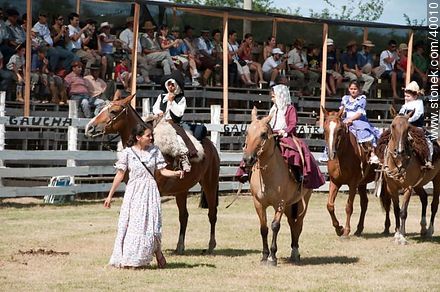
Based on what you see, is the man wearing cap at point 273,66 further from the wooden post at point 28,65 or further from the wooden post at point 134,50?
the wooden post at point 28,65

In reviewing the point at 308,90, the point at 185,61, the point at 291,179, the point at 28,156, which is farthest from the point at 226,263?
the point at 308,90

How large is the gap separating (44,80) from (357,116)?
8018mm

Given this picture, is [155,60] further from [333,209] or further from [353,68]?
[333,209]

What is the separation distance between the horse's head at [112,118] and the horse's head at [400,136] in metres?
4.67

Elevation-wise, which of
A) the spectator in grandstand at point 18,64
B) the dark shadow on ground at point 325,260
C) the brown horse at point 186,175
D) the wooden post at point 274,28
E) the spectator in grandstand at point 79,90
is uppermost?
the wooden post at point 274,28

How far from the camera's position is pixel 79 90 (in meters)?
23.3

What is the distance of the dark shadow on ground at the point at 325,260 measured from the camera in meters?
14.3

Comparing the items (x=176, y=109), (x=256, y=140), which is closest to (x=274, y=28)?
(x=176, y=109)

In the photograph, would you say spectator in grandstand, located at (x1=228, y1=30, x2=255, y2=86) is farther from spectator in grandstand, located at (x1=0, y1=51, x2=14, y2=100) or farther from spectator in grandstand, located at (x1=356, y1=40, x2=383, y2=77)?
spectator in grandstand, located at (x1=0, y1=51, x2=14, y2=100)

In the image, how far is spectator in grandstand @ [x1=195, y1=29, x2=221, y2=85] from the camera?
26.8 metres

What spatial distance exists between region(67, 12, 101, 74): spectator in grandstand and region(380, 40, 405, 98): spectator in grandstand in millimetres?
10596

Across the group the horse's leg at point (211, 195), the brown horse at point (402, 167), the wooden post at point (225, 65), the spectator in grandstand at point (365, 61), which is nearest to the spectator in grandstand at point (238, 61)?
the wooden post at point (225, 65)

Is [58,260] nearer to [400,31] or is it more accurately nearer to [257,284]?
[257,284]

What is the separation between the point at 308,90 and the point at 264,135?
56.8 feet
